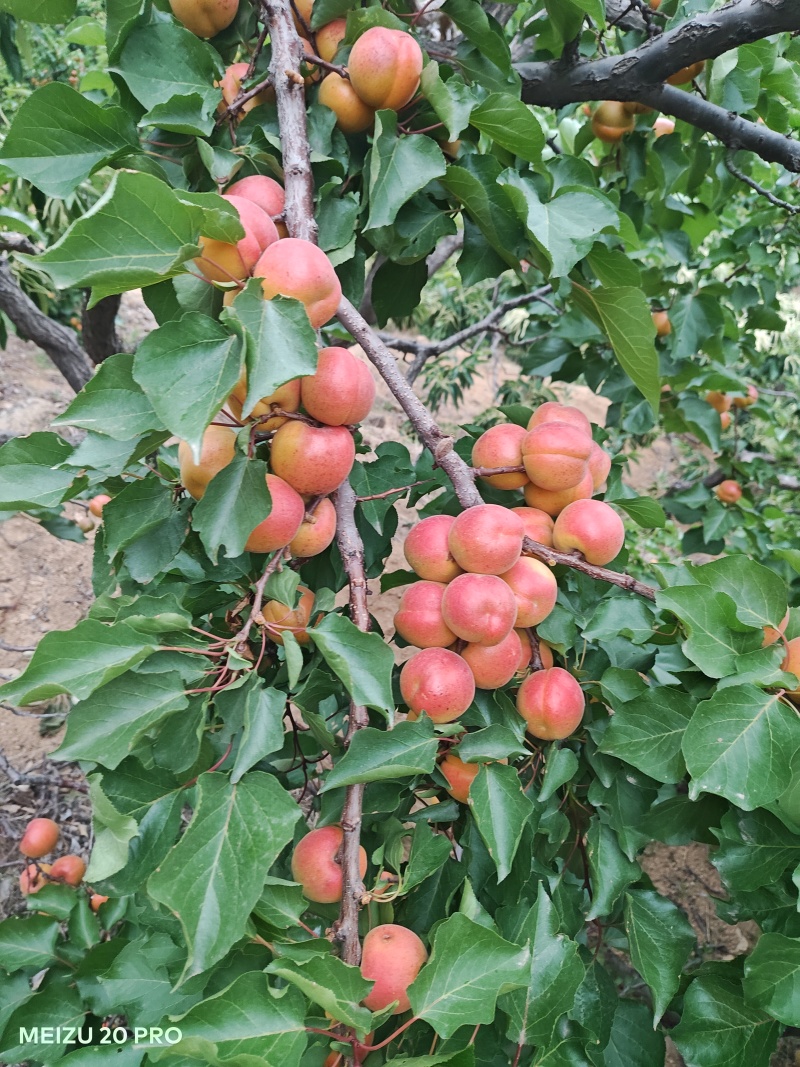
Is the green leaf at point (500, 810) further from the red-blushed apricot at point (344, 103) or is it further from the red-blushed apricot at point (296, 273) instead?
the red-blushed apricot at point (344, 103)

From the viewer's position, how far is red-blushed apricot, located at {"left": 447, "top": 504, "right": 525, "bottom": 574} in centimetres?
→ 72

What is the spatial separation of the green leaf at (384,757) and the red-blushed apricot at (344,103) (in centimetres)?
72

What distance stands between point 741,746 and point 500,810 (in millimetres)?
234

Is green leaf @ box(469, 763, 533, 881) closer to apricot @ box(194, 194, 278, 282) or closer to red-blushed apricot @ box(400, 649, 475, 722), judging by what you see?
red-blushed apricot @ box(400, 649, 475, 722)

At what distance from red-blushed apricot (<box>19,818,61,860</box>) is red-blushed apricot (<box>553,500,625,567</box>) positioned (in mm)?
1656

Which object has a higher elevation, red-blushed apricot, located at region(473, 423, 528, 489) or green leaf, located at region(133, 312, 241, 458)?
green leaf, located at region(133, 312, 241, 458)

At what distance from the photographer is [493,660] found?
2.44ft

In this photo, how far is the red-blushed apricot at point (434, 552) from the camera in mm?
792

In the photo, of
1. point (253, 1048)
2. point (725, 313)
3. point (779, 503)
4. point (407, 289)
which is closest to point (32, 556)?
point (407, 289)

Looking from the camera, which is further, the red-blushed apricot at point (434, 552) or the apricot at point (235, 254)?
the red-blushed apricot at point (434, 552)

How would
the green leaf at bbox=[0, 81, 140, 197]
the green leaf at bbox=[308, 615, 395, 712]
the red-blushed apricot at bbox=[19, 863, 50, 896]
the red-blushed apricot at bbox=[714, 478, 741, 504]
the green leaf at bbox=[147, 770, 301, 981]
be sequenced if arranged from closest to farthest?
the green leaf at bbox=[147, 770, 301, 981], the green leaf at bbox=[308, 615, 395, 712], the green leaf at bbox=[0, 81, 140, 197], the red-blushed apricot at bbox=[19, 863, 50, 896], the red-blushed apricot at bbox=[714, 478, 741, 504]

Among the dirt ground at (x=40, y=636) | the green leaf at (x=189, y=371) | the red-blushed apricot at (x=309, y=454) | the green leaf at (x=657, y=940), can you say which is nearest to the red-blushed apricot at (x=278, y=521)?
the red-blushed apricot at (x=309, y=454)

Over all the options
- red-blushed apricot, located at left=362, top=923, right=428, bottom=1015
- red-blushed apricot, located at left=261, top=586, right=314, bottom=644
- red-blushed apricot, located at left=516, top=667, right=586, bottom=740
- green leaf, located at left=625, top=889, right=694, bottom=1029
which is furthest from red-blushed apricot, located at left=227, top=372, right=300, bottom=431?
green leaf, located at left=625, top=889, right=694, bottom=1029

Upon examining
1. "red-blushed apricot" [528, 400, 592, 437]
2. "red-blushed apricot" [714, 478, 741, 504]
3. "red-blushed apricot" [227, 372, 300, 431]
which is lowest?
"red-blushed apricot" [714, 478, 741, 504]
